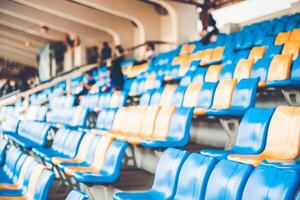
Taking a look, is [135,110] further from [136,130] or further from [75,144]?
[75,144]

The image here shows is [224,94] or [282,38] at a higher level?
[282,38]

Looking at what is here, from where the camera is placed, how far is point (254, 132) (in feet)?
8.23

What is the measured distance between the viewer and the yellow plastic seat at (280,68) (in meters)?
3.48

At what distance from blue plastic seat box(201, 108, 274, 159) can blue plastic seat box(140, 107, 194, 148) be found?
56 centimetres

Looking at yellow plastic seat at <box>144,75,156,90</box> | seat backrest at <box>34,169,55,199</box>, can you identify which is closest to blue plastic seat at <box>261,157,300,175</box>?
seat backrest at <box>34,169,55,199</box>

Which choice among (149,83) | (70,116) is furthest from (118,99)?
(70,116)

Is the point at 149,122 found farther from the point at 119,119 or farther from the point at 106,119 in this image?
the point at 106,119

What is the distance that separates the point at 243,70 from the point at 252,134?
1564 mm

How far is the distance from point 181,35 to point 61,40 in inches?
249

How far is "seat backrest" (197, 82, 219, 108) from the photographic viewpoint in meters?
3.64

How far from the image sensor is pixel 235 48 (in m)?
5.79

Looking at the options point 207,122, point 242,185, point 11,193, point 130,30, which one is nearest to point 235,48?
point 207,122

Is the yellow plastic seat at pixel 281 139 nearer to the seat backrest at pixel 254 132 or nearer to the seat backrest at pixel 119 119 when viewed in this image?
the seat backrest at pixel 254 132

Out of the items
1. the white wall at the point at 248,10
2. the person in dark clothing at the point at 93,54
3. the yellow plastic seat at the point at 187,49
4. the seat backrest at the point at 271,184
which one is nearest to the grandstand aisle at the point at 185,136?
the seat backrest at the point at 271,184
